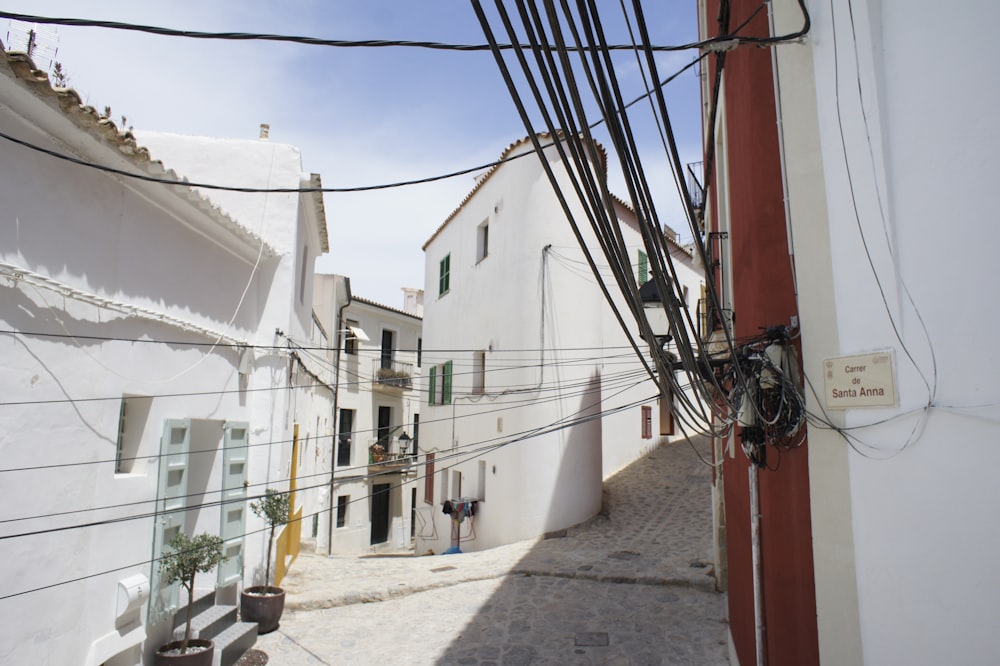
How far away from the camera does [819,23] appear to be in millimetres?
3592

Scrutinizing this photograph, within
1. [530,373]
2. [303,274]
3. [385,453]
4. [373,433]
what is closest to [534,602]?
[530,373]

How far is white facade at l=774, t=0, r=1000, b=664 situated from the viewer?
8.46 ft

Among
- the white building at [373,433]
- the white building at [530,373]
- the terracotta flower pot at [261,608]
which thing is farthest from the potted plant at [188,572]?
the white building at [373,433]

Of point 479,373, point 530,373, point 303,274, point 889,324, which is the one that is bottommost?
point 889,324

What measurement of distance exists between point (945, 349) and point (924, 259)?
0.41m

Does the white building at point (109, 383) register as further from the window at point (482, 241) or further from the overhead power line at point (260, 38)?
the window at point (482, 241)

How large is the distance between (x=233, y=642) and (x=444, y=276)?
14426mm

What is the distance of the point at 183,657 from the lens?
6.60m

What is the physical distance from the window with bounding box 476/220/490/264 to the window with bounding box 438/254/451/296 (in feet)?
8.10

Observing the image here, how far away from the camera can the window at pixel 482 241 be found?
17.9 m

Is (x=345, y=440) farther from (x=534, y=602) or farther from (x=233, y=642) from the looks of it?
(x=233, y=642)

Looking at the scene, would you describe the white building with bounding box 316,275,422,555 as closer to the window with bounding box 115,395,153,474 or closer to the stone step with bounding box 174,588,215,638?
the stone step with bounding box 174,588,215,638

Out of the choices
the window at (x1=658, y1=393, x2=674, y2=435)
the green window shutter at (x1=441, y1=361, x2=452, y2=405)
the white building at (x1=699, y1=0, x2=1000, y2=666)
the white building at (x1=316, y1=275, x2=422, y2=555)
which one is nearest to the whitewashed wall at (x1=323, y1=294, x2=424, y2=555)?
the white building at (x1=316, y1=275, x2=422, y2=555)

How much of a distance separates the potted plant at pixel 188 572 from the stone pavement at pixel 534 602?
1228 millimetres
